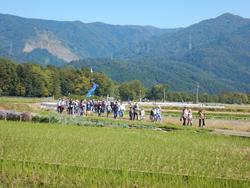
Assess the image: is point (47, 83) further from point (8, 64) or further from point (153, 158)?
point (153, 158)

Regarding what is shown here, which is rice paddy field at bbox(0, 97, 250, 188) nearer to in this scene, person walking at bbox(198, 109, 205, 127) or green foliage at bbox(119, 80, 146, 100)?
person walking at bbox(198, 109, 205, 127)

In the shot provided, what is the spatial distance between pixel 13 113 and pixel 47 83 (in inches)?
3531

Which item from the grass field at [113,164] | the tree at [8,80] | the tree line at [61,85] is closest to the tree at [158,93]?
the tree line at [61,85]

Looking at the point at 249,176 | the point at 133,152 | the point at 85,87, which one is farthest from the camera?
the point at 85,87

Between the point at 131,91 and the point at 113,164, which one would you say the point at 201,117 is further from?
the point at 131,91

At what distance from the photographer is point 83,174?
11992mm

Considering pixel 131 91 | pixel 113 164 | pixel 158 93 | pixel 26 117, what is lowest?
pixel 113 164

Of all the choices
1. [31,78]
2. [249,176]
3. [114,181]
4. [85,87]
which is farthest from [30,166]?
[85,87]

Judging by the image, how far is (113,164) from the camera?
13852 millimetres

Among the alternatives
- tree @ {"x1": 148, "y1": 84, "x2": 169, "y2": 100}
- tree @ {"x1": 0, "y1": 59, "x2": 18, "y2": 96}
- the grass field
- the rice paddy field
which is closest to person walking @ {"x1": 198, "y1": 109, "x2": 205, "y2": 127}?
the rice paddy field

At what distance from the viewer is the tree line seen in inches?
4535

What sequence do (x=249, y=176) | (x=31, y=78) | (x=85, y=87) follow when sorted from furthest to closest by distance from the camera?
1. (x=85, y=87)
2. (x=31, y=78)
3. (x=249, y=176)

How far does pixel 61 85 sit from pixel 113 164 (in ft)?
390

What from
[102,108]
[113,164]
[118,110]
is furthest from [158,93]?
[113,164]
